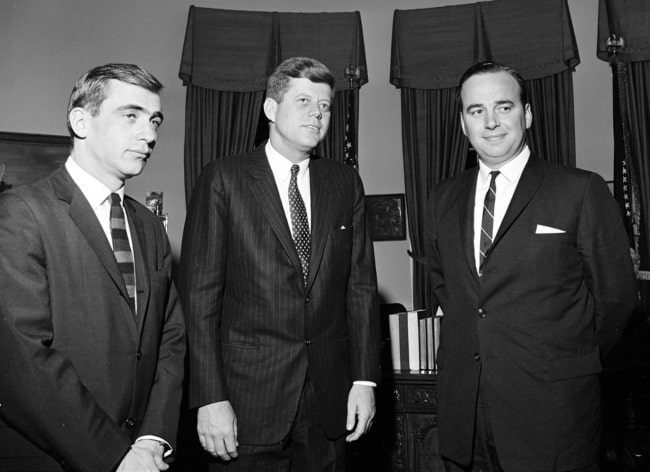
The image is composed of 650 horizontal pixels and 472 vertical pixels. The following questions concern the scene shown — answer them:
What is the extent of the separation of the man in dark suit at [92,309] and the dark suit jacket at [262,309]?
0.49 ft

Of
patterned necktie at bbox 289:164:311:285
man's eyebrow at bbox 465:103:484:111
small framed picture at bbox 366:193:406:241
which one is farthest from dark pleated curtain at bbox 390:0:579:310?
patterned necktie at bbox 289:164:311:285

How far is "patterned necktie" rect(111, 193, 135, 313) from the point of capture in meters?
2.06

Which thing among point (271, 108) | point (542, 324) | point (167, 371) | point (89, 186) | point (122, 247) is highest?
point (271, 108)

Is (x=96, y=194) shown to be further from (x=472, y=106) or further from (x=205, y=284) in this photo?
(x=472, y=106)

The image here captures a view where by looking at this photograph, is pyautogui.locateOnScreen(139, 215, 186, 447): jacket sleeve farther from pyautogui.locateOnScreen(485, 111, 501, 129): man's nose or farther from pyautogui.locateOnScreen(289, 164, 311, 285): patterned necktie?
pyautogui.locateOnScreen(485, 111, 501, 129): man's nose

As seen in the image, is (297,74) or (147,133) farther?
(297,74)

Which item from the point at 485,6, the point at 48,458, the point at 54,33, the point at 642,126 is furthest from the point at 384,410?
the point at 54,33

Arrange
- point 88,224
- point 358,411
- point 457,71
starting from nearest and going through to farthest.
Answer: point 88,224 < point 358,411 < point 457,71

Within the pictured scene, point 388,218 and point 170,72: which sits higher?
point 170,72

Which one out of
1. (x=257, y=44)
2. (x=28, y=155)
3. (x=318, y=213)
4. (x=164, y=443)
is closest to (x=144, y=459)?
(x=164, y=443)

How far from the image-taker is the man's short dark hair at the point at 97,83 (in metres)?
2.07

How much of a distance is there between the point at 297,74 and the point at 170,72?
4267 mm

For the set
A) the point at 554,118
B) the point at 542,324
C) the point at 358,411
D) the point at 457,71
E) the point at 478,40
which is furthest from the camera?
the point at 457,71

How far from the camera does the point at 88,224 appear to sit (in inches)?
77.7
